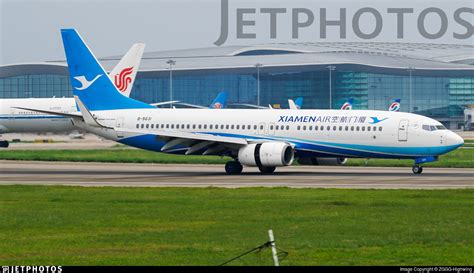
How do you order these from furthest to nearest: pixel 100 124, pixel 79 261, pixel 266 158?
pixel 100 124 → pixel 266 158 → pixel 79 261

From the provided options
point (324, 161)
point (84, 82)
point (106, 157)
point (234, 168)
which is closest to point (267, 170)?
point (234, 168)

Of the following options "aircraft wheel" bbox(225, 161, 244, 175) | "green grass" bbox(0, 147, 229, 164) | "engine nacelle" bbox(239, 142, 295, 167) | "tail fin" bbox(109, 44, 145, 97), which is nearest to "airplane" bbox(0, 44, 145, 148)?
"tail fin" bbox(109, 44, 145, 97)

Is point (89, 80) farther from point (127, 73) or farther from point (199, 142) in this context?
point (127, 73)

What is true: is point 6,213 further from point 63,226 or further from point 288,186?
point 288,186

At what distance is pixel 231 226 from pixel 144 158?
46.3 metres

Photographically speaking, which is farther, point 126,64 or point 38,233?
point 126,64

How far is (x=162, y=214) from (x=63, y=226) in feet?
13.2

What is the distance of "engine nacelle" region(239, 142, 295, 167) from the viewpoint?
5441cm

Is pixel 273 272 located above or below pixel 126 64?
below

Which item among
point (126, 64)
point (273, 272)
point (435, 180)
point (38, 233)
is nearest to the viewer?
point (273, 272)

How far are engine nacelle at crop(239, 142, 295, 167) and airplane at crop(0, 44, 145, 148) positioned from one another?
4409cm

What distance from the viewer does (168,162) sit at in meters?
Answer: 70.8

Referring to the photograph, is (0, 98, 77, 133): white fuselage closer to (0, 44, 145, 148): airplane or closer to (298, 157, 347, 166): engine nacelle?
(0, 44, 145, 148): airplane

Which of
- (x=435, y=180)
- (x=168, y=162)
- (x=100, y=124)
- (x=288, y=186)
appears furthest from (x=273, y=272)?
(x=168, y=162)
